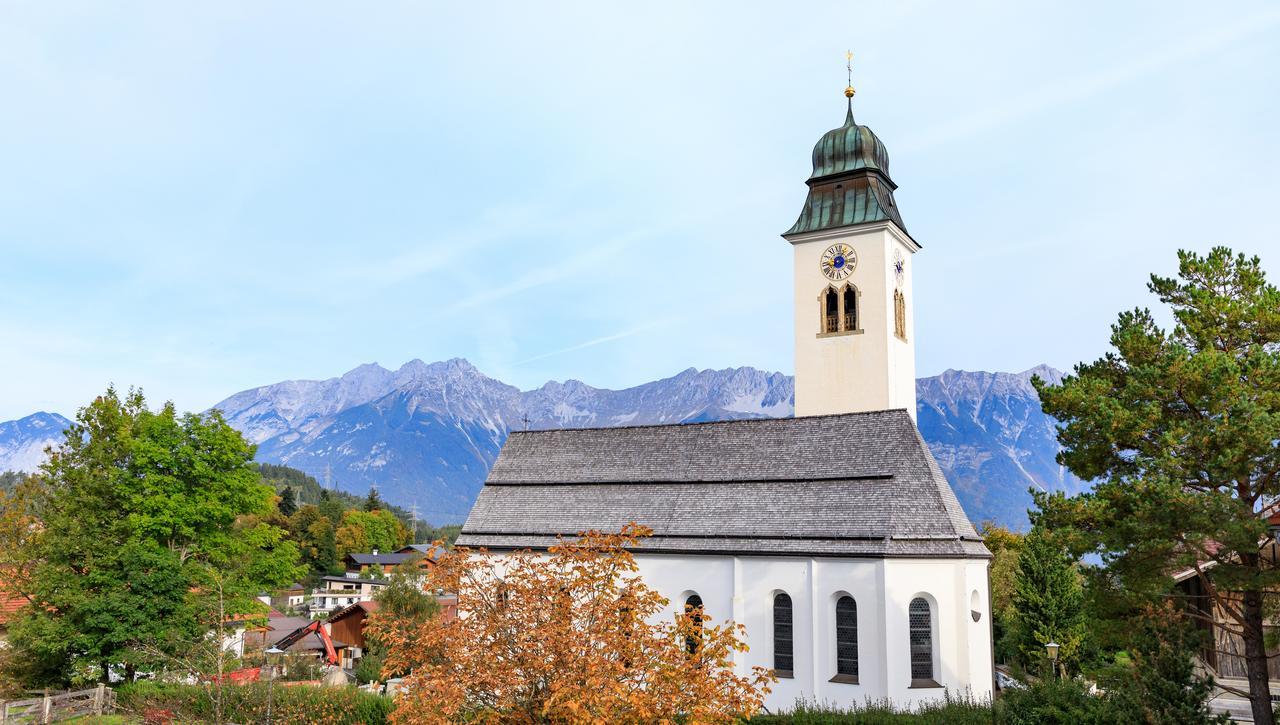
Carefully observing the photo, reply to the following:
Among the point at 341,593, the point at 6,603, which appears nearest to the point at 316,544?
the point at 341,593

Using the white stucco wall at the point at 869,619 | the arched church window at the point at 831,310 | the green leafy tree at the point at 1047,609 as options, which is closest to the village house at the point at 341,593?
the arched church window at the point at 831,310

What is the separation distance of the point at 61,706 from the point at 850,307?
34.6 m

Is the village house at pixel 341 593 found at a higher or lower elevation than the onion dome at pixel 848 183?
lower

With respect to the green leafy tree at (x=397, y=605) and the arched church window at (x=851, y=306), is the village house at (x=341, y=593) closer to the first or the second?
the green leafy tree at (x=397, y=605)

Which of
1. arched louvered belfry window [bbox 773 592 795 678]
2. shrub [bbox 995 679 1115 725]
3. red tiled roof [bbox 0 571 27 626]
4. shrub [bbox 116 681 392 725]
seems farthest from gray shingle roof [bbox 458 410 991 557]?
red tiled roof [bbox 0 571 27 626]

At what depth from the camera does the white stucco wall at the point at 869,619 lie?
91.8ft

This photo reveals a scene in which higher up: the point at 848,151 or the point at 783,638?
the point at 848,151

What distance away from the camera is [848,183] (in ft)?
144

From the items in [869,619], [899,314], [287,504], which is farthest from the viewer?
[287,504]

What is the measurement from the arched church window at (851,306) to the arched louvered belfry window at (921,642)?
642 inches

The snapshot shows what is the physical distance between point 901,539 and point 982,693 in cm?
525

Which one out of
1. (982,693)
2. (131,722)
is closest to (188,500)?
(131,722)

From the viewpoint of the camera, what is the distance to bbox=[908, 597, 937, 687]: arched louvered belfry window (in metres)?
28.2

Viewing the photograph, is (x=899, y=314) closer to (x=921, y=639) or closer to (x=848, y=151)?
(x=848, y=151)
